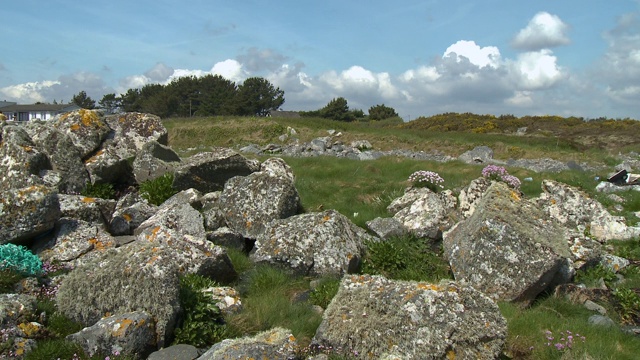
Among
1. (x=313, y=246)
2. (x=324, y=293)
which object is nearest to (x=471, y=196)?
(x=313, y=246)

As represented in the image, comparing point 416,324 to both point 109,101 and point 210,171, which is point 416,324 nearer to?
point 210,171

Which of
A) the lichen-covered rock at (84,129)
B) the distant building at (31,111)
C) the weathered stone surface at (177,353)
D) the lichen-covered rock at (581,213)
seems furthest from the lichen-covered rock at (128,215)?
the distant building at (31,111)

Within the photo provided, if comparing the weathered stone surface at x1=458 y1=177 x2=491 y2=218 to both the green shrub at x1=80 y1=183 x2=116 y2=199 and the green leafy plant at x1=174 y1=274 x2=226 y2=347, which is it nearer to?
the green leafy plant at x1=174 y1=274 x2=226 y2=347

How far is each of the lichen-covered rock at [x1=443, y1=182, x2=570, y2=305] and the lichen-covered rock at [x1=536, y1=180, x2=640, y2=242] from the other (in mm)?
3275

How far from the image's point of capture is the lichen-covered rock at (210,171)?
35.1 ft

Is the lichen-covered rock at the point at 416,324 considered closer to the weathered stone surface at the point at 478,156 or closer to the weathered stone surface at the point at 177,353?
the weathered stone surface at the point at 177,353

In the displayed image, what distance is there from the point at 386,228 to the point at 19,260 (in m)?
5.62

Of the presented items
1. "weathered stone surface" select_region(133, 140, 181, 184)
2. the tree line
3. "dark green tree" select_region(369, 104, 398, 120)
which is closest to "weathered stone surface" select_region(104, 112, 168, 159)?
"weathered stone surface" select_region(133, 140, 181, 184)

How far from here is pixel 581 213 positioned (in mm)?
10914

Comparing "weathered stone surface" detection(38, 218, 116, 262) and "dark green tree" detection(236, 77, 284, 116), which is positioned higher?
"dark green tree" detection(236, 77, 284, 116)

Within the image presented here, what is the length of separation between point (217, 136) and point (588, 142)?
27.4 m

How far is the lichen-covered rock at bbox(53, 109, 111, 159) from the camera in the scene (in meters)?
11.6

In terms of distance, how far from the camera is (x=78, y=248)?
7391 mm

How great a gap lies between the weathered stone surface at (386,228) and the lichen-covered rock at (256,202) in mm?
1434
